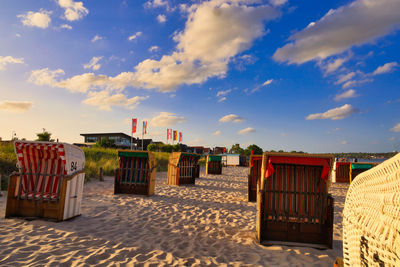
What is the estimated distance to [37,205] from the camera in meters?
5.72

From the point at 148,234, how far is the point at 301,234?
3.29 metres

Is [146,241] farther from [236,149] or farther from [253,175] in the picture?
[236,149]

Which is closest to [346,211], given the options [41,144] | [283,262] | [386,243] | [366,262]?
[366,262]

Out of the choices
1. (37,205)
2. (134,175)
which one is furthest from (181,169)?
(37,205)

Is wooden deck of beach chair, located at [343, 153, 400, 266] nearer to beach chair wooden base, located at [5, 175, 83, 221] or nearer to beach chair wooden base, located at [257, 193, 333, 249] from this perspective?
beach chair wooden base, located at [257, 193, 333, 249]

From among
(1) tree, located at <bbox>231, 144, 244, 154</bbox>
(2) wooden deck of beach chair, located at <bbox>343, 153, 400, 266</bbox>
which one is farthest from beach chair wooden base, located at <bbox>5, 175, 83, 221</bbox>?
(1) tree, located at <bbox>231, 144, 244, 154</bbox>

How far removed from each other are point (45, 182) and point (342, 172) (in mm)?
19786

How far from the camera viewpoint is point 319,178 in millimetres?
4883

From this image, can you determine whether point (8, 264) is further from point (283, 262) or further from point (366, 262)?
point (366, 262)

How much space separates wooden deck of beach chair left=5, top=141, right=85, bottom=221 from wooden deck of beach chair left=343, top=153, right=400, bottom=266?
588cm

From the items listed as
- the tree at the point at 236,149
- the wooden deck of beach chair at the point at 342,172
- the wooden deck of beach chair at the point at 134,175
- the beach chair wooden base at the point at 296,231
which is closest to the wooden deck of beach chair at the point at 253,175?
the wooden deck of beach chair at the point at 134,175

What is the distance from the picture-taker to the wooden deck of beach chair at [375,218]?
1324mm

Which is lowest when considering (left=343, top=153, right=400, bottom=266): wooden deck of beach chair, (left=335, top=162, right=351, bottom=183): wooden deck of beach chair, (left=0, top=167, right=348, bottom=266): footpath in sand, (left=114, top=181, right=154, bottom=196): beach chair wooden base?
(left=0, top=167, right=348, bottom=266): footpath in sand

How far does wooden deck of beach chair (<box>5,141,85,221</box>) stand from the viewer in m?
5.64
